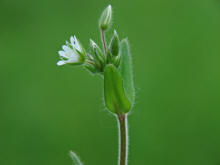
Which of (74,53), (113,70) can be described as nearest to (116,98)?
(113,70)

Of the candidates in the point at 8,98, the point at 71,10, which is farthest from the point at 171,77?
the point at 8,98

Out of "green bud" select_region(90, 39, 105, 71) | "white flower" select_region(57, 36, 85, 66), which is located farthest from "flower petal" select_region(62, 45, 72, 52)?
"green bud" select_region(90, 39, 105, 71)

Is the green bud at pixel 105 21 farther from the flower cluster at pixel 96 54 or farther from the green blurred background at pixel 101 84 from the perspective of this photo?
the green blurred background at pixel 101 84

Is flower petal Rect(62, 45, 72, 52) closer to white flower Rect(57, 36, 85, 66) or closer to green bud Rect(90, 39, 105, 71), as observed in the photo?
white flower Rect(57, 36, 85, 66)

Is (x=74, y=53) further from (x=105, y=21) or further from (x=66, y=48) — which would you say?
(x=105, y=21)

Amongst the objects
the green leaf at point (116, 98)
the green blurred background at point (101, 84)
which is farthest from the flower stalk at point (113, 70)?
the green blurred background at point (101, 84)

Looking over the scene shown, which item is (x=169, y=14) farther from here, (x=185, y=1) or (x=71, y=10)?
(x=71, y=10)

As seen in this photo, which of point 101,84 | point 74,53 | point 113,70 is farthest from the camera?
point 101,84
